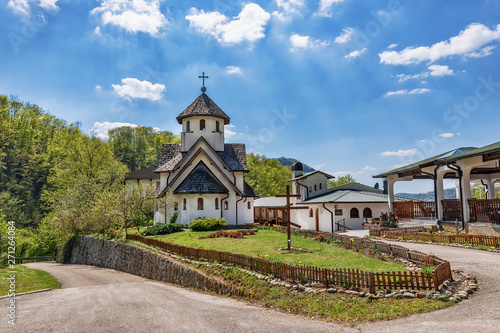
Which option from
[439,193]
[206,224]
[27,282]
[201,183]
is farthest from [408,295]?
[201,183]

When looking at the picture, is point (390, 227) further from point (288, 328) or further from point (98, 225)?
point (98, 225)

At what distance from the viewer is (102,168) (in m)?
43.4

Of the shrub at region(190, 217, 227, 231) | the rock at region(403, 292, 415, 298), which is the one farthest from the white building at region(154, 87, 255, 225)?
the rock at region(403, 292, 415, 298)

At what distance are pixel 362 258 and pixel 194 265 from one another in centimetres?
832

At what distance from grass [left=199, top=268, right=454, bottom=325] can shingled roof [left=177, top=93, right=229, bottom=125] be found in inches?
1012

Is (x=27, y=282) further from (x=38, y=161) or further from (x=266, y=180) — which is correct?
(x=266, y=180)

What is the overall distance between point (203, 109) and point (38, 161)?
45697mm

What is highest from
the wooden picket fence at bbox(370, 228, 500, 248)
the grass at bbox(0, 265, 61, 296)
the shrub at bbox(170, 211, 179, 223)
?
the shrub at bbox(170, 211, 179, 223)

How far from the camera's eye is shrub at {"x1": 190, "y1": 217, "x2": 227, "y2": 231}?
28.3 meters

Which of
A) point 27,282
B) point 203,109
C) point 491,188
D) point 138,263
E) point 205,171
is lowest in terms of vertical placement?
point 27,282

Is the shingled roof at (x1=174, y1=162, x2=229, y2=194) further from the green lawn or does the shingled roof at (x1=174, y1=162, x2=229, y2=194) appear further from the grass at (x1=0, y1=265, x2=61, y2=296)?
the grass at (x1=0, y1=265, x2=61, y2=296)

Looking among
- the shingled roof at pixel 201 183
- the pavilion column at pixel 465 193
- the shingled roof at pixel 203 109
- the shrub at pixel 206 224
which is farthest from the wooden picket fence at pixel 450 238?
Result: the shingled roof at pixel 203 109

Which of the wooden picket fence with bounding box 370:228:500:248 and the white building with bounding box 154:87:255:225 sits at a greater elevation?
the white building with bounding box 154:87:255:225

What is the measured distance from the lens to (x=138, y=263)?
74.5 ft
